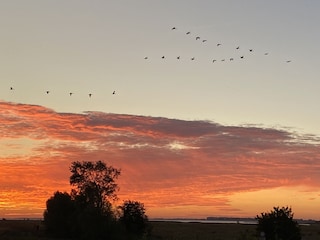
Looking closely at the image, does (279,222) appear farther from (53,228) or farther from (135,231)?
(53,228)

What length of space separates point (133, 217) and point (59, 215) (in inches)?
683

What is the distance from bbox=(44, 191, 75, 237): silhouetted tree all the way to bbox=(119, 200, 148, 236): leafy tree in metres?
11.5

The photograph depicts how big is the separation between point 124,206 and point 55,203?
1753 centimetres

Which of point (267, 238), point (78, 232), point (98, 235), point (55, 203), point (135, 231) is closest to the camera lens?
point (267, 238)

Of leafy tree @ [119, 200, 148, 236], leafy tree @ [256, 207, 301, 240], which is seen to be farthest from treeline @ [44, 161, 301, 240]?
leafy tree @ [256, 207, 301, 240]

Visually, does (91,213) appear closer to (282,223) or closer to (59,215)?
(59,215)

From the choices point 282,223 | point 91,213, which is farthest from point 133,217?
point 282,223

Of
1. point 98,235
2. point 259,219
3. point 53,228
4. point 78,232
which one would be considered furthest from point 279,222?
point 53,228

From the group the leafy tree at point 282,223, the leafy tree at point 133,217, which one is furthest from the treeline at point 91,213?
the leafy tree at point 282,223

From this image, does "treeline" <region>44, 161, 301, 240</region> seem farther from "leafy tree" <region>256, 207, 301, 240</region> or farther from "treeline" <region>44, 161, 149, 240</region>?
"leafy tree" <region>256, 207, 301, 240</region>

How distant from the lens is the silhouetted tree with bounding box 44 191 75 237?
307ft

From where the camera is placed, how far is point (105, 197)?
8894 cm

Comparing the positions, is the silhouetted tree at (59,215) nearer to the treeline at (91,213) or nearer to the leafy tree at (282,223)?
the treeline at (91,213)

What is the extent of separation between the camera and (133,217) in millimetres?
86625
